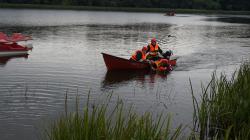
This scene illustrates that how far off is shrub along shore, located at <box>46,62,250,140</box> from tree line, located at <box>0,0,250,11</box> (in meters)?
97.8

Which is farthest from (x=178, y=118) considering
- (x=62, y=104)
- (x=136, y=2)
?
(x=136, y=2)

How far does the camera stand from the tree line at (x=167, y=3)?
109 meters

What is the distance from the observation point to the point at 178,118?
1302 centimetres

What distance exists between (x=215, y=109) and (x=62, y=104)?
6.16 meters

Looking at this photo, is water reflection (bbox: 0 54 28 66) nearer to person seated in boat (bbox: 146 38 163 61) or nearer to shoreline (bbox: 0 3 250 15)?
person seated in boat (bbox: 146 38 163 61)

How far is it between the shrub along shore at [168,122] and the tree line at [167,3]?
97763mm

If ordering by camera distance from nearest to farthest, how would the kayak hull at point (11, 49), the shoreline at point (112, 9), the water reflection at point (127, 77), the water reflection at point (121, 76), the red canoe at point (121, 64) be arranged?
the water reflection at point (127, 77)
the water reflection at point (121, 76)
the red canoe at point (121, 64)
the kayak hull at point (11, 49)
the shoreline at point (112, 9)

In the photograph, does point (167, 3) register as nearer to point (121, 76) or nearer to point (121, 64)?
point (121, 64)

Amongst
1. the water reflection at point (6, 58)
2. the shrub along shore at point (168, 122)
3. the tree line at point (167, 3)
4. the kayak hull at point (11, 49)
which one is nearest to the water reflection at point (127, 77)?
the water reflection at point (6, 58)

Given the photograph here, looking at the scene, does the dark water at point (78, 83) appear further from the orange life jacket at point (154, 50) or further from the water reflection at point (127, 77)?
the orange life jacket at point (154, 50)

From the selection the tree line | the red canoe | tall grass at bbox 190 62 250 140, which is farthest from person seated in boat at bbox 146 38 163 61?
the tree line

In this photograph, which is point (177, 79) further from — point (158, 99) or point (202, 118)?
point (202, 118)

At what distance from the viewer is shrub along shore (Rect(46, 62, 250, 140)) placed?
6.59m

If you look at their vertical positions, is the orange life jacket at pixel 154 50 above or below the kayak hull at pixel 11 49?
above
